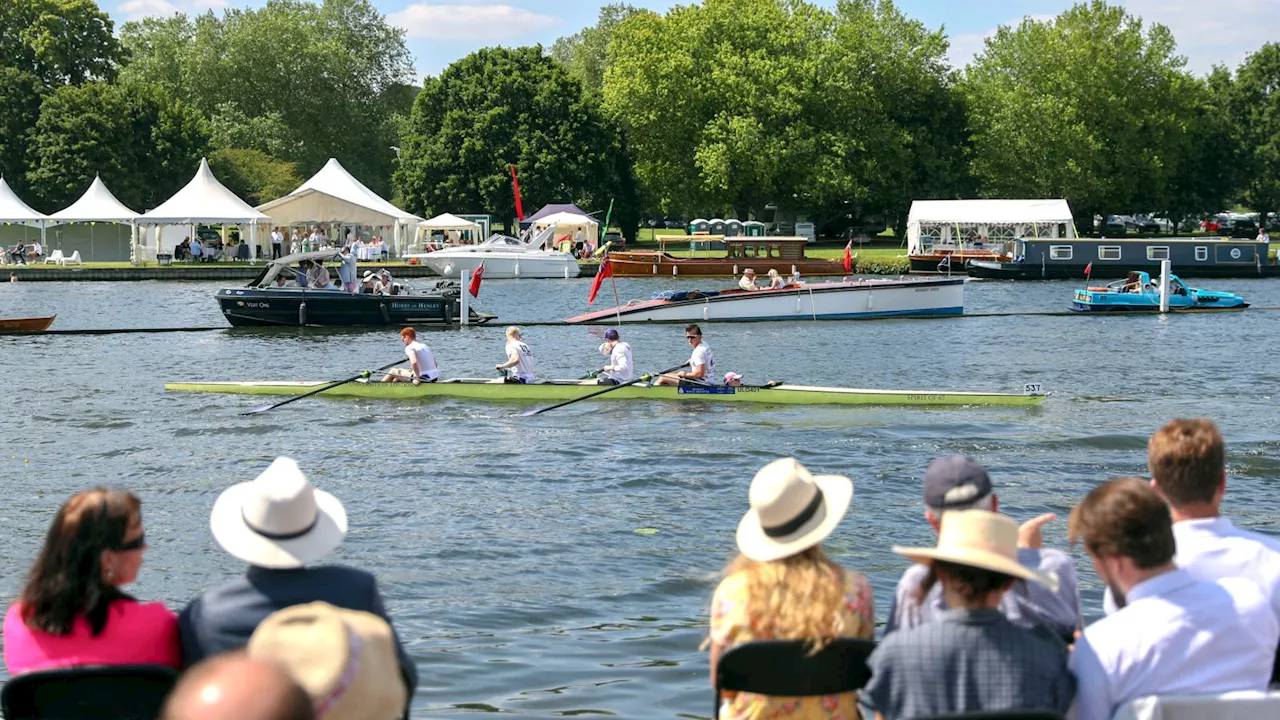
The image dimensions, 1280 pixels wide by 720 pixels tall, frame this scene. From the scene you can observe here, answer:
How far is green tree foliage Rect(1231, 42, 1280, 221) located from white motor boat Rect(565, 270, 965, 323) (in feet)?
182

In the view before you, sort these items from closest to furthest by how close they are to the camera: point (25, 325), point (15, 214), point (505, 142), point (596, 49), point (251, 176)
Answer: point (25, 325)
point (15, 214)
point (505, 142)
point (251, 176)
point (596, 49)

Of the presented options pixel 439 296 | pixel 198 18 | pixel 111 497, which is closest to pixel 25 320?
pixel 439 296

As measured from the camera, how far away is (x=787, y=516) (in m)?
5.07

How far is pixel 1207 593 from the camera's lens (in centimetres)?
484

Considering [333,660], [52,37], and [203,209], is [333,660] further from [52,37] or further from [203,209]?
[52,37]

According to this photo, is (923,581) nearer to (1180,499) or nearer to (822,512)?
(822,512)

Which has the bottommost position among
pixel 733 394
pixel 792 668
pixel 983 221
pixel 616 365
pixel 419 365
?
pixel 733 394

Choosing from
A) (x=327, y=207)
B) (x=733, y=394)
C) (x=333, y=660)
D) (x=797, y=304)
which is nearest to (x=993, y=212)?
(x=797, y=304)

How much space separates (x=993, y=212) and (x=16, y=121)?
176 ft

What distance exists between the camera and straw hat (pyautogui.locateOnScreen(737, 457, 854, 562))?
5043 millimetres

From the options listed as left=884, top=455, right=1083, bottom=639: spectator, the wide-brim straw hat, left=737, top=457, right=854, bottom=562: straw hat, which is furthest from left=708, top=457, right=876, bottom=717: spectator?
the wide-brim straw hat

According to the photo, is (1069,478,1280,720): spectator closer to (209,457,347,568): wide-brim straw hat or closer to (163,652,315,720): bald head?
(209,457,347,568): wide-brim straw hat

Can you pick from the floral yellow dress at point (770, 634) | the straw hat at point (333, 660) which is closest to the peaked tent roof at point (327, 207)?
the floral yellow dress at point (770, 634)

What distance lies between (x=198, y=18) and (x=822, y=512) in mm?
107752
